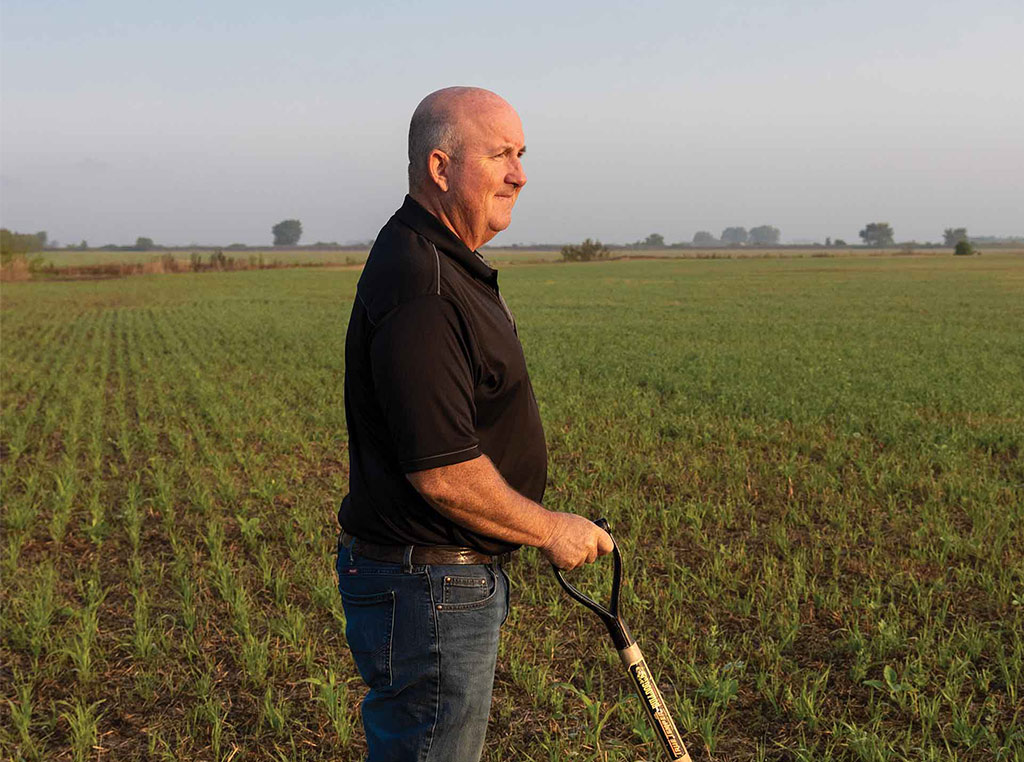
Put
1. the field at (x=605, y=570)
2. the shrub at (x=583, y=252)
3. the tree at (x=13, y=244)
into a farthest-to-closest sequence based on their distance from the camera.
A: the shrub at (x=583, y=252)
the tree at (x=13, y=244)
the field at (x=605, y=570)

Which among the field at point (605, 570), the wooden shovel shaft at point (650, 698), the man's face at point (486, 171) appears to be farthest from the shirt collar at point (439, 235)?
the field at point (605, 570)

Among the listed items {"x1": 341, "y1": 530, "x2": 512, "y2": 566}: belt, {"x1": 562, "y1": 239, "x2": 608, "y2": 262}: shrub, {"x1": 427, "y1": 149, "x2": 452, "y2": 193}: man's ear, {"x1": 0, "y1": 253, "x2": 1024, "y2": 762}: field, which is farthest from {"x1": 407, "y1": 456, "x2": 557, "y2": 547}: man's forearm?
{"x1": 562, "y1": 239, "x2": 608, "y2": 262}: shrub

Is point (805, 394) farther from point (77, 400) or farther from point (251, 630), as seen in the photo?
point (77, 400)

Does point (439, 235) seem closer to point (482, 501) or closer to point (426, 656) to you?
point (482, 501)

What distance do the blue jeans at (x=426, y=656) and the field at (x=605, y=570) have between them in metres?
1.95

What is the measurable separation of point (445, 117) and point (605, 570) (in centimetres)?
464

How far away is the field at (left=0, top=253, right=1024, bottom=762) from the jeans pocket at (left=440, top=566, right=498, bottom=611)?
2.09 metres

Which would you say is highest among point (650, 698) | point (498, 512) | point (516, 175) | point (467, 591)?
point (516, 175)

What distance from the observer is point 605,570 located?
20.7 feet

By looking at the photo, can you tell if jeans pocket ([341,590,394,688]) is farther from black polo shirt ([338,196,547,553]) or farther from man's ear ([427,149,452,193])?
man's ear ([427,149,452,193])

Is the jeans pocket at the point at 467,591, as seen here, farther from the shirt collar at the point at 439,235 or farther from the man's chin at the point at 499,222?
the man's chin at the point at 499,222

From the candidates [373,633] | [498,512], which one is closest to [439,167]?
[498,512]

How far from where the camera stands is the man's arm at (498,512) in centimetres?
219

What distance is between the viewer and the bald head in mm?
2311
